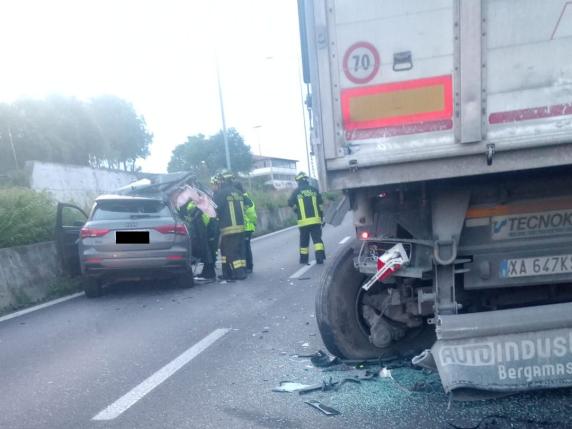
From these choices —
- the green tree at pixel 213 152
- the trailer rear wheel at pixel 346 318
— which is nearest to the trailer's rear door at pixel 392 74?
the trailer rear wheel at pixel 346 318

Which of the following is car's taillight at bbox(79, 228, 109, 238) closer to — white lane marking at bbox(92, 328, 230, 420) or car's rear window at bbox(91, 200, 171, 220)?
car's rear window at bbox(91, 200, 171, 220)

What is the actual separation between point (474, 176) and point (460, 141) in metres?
0.39

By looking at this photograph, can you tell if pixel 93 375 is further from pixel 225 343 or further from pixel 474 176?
pixel 474 176

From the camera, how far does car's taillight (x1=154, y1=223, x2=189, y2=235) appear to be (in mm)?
8812

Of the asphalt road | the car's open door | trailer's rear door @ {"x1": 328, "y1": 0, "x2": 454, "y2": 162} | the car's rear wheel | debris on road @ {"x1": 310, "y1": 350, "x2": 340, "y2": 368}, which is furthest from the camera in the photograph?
the car's open door

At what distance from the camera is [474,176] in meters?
3.71

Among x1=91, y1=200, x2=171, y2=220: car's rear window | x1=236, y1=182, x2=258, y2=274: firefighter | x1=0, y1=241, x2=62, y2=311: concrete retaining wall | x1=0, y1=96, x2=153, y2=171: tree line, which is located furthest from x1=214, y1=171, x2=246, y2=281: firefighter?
x1=0, y1=96, x2=153, y2=171: tree line

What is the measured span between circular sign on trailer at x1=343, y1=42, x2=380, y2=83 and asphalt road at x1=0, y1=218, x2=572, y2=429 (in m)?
2.14

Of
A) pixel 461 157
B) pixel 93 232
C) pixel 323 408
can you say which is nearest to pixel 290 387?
pixel 323 408

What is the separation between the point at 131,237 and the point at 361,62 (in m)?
5.95

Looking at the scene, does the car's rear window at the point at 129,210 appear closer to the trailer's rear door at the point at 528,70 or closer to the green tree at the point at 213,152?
the trailer's rear door at the point at 528,70

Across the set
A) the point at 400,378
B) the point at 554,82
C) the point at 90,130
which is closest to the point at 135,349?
the point at 400,378

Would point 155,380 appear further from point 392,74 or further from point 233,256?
point 233,256

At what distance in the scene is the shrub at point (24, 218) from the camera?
9.70 meters
